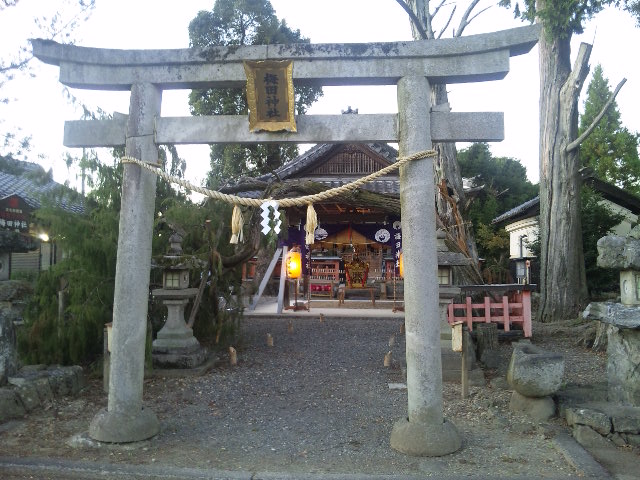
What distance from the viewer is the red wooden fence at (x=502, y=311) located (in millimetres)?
9016

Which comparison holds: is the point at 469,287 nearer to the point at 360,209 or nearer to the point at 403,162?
the point at 403,162

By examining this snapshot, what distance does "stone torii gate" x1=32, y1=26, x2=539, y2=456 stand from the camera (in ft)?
13.5

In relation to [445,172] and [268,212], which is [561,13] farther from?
[268,212]

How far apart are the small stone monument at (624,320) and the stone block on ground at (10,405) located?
6.02 m

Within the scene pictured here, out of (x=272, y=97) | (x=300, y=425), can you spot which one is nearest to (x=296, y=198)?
(x=272, y=97)

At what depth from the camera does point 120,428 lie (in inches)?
167

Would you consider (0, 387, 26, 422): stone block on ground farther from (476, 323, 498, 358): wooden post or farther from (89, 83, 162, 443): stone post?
(476, 323, 498, 358): wooden post

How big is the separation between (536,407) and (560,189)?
8.79 metres

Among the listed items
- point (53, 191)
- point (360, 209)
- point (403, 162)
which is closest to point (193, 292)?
point (53, 191)

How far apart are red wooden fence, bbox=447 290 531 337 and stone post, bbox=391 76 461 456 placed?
4.74 m

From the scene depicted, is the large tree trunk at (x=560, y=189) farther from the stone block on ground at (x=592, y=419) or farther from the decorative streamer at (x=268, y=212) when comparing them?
the decorative streamer at (x=268, y=212)

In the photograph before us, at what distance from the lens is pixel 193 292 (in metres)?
7.75

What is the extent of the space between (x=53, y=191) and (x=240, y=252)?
10.0 ft

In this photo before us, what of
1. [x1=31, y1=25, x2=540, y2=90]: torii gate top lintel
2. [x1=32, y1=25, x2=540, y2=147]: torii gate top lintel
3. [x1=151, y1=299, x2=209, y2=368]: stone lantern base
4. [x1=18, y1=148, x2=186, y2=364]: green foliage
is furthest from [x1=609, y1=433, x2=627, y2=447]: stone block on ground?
[x1=18, y1=148, x2=186, y2=364]: green foliage
